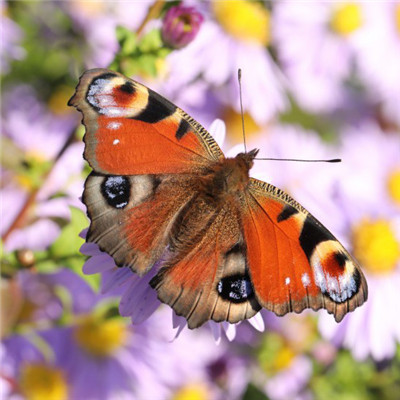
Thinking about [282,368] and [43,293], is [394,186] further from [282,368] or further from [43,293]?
[43,293]

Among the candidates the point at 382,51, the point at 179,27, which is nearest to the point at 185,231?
the point at 179,27

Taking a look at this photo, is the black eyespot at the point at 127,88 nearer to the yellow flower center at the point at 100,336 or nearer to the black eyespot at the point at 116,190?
Answer: the black eyespot at the point at 116,190

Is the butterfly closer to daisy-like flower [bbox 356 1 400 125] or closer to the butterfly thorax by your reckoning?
the butterfly thorax

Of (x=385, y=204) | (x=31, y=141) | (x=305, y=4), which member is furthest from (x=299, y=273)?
(x=305, y=4)

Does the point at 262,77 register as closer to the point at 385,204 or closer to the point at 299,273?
the point at 385,204

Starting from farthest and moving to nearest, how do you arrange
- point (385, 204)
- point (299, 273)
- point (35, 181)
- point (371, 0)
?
point (371, 0) < point (385, 204) < point (35, 181) < point (299, 273)
